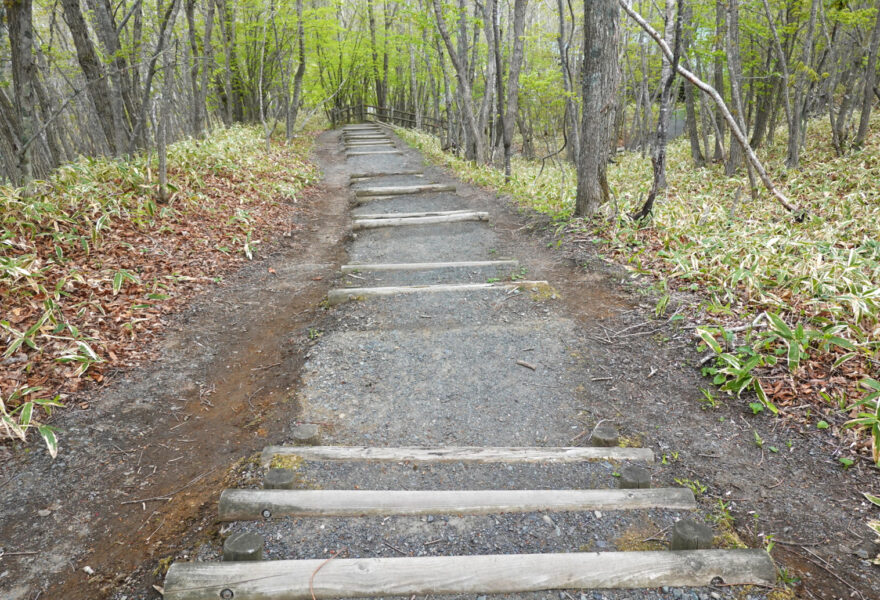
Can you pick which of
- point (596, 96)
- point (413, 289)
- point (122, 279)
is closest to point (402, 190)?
point (596, 96)

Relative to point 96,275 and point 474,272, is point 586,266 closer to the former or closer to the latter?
point 474,272

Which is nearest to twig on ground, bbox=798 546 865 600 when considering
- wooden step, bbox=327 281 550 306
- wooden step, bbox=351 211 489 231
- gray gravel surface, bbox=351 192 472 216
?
wooden step, bbox=327 281 550 306

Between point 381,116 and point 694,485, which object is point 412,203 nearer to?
point 694,485

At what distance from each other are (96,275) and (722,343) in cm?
582

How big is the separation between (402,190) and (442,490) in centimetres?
762

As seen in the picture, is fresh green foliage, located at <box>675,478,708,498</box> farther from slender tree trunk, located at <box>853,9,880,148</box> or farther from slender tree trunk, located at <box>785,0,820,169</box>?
slender tree trunk, located at <box>853,9,880,148</box>

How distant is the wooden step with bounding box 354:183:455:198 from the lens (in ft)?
30.9

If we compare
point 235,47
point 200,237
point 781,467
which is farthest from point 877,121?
point 235,47

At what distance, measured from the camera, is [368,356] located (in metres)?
4.10

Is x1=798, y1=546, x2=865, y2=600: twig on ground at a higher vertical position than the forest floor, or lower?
lower

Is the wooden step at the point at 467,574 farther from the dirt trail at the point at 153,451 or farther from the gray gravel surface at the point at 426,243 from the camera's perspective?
the gray gravel surface at the point at 426,243

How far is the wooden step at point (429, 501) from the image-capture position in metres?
2.36

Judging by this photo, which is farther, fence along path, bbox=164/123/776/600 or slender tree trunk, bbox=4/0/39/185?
slender tree trunk, bbox=4/0/39/185

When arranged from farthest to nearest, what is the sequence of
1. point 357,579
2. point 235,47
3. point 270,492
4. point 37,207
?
1. point 235,47
2. point 37,207
3. point 270,492
4. point 357,579
